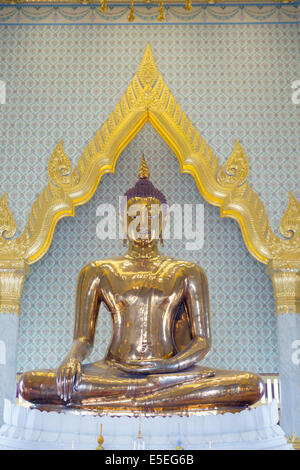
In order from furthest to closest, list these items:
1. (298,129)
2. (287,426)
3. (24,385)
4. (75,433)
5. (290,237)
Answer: (298,129) → (290,237) → (287,426) → (24,385) → (75,433)

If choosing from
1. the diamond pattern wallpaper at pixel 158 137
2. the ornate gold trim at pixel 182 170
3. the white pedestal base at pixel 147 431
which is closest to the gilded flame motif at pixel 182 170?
the ornate gold trim at pixel 182 170

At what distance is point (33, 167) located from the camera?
5.57 m

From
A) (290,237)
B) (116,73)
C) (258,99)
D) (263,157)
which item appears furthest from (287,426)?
(116,73)

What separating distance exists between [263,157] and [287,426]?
235 cm

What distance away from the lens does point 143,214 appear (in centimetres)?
436

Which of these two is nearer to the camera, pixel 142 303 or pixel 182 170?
pixel 142 303

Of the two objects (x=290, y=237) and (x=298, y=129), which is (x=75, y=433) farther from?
(x=298, y=129)

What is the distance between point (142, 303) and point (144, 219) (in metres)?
0.63

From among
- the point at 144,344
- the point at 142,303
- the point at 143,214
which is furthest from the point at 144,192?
the point at 144,344

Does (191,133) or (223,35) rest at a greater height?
(223,35)

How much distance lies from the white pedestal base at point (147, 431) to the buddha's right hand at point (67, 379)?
329 mm

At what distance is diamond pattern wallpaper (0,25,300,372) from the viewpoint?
Result: 17.9 ft

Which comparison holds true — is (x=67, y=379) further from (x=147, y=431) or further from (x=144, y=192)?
(x=144, y=192)
